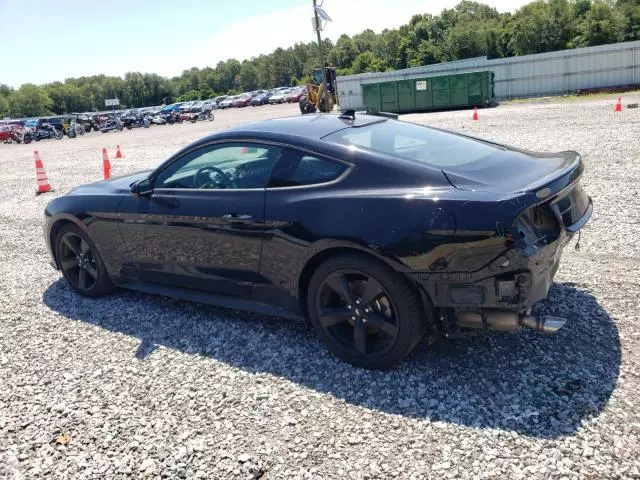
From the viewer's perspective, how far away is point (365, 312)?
3.46m

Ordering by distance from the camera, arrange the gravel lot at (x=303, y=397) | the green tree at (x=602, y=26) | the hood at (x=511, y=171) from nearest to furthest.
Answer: the gravel lot at (x=303, y=397), the hood at (x=511, y=171), the green tree at (x=602, y=26)

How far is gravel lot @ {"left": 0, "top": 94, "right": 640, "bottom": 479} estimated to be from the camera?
2.78m

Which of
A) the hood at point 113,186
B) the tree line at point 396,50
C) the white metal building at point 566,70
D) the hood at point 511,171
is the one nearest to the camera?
the hood at point 511,171

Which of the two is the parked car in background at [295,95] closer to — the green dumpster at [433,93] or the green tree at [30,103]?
the green dumpster at [433,93]

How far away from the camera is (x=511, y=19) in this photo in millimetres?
77938

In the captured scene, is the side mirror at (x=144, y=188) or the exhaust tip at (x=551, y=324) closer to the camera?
the exhaust tip at (x=551, y=324)

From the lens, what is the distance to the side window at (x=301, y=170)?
3.62m

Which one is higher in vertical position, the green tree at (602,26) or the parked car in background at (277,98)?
the green tree at (602,26)

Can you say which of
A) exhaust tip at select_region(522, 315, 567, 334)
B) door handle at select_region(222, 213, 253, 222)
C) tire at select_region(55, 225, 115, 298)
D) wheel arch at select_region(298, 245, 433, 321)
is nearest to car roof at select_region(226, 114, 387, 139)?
door handle at select_region(222, 213, 253, 222)

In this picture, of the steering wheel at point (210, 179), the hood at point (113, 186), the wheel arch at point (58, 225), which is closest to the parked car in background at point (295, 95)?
the hood at point (113, 186)

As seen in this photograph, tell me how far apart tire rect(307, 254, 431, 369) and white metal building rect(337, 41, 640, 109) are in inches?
1241

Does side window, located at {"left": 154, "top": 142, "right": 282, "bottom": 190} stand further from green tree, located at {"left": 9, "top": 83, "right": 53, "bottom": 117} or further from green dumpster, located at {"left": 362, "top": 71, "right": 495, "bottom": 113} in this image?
green tree, located at {"left": 9, "top": 83, "right": 53, "bottom": 117}

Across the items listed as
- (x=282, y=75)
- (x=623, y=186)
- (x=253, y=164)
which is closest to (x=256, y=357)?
(x=253, y=164)

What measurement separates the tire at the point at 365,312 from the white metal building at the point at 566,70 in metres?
31.5
